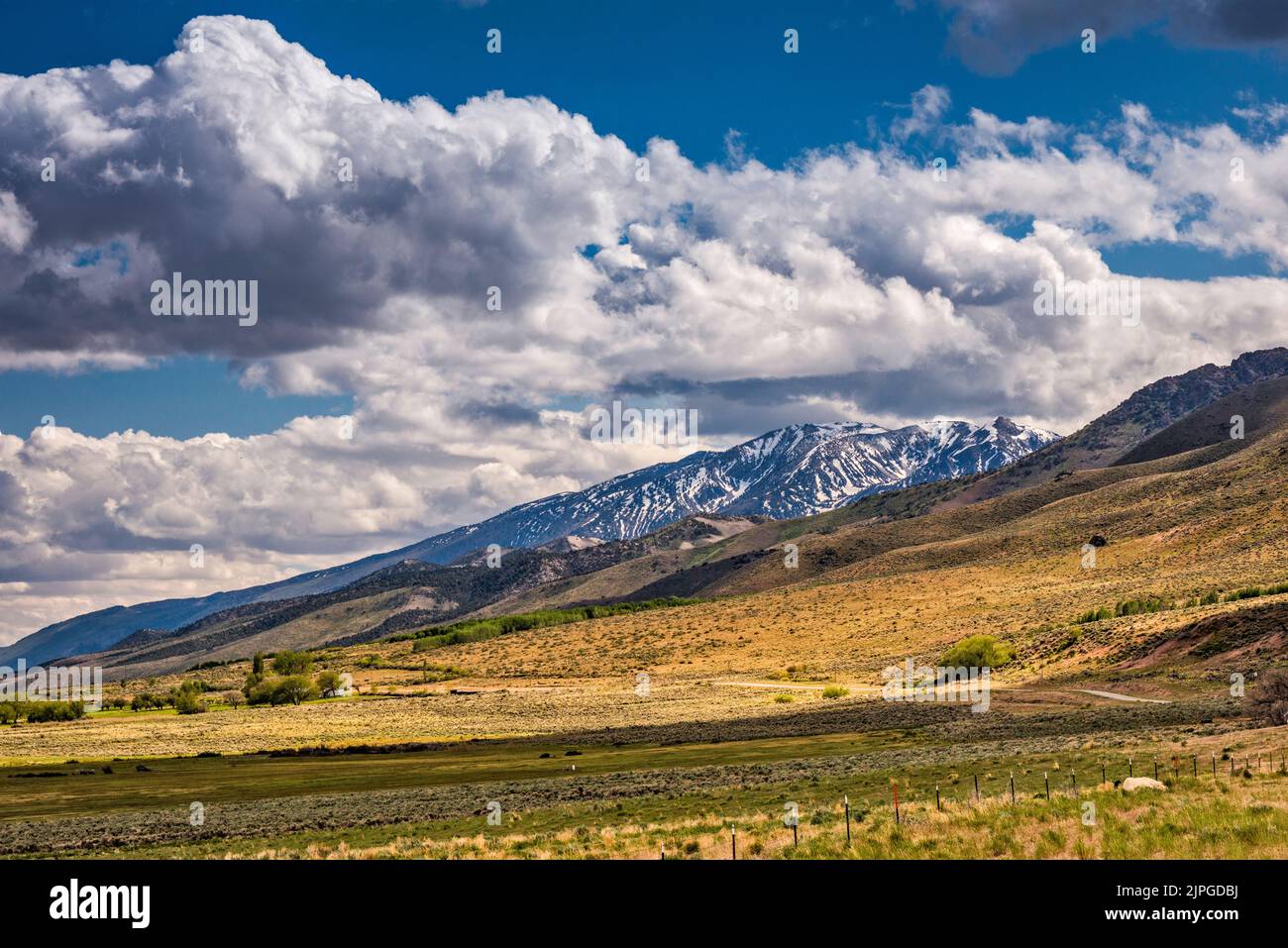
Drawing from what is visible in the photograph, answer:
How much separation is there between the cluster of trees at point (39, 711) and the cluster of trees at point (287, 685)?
22341 millimetres

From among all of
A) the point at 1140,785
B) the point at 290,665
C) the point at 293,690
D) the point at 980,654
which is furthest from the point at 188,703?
the point at 1140,785

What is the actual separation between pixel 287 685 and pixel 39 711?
30.4m

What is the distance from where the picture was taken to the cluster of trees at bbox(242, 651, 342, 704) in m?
152

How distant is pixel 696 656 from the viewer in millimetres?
173500

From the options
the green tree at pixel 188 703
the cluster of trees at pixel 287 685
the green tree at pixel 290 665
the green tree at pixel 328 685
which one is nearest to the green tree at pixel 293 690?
the cluster of trees at pixel 287 685

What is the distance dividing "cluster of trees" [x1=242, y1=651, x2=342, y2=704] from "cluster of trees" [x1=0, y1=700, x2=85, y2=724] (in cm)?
2234

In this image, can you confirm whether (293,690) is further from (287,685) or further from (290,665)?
(290,665)

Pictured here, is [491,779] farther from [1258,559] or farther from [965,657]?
[1258,559]

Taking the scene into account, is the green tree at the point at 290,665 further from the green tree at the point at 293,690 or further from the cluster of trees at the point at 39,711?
the cluster of trees at the point at 39,711

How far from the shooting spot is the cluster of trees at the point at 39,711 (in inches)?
5413

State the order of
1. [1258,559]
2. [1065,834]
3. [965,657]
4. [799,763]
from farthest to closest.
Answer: [1258,559] → [965,657] → [799,763] → [1065,834]
